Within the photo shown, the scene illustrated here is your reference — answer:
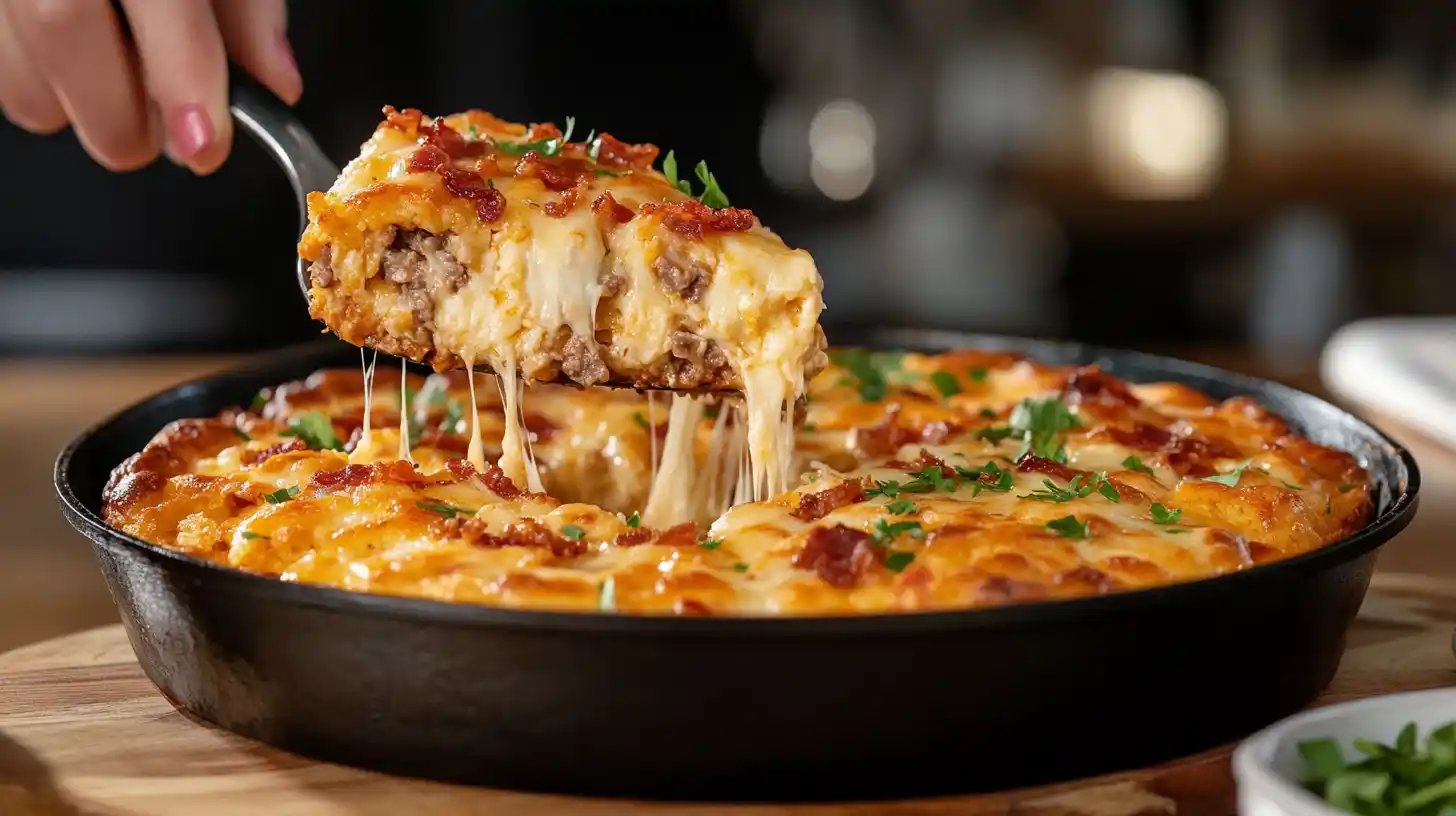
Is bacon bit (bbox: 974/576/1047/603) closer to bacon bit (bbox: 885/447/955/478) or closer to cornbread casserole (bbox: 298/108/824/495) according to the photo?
bacon bit (bbox: 885/447/955/478)

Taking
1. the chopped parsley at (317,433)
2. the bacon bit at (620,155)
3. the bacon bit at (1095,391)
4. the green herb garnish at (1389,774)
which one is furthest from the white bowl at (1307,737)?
the chopped parsley at (317,433)

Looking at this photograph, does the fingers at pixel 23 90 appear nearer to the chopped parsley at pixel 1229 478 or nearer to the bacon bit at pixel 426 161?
the bacon bit at pixel 426 161

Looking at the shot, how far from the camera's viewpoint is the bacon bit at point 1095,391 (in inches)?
147

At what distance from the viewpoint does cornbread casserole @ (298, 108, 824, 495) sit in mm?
2936

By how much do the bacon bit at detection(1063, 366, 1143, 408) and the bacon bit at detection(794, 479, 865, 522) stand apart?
3.62ft

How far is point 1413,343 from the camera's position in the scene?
17.3ft

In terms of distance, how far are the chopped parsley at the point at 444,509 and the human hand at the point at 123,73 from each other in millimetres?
905

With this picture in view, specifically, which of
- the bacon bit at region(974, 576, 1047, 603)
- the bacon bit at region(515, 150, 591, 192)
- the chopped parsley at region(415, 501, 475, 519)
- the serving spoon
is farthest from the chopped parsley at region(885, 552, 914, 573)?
the serving spoon

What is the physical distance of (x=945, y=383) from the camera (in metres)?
4.07

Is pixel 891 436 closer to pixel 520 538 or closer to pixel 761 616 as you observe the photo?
pixel 520 538

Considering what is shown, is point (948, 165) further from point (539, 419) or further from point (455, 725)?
point (455, 725)

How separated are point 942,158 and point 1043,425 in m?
4.90

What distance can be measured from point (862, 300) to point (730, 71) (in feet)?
4.42

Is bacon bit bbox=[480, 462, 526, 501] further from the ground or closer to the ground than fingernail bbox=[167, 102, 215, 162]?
closer to the ground
